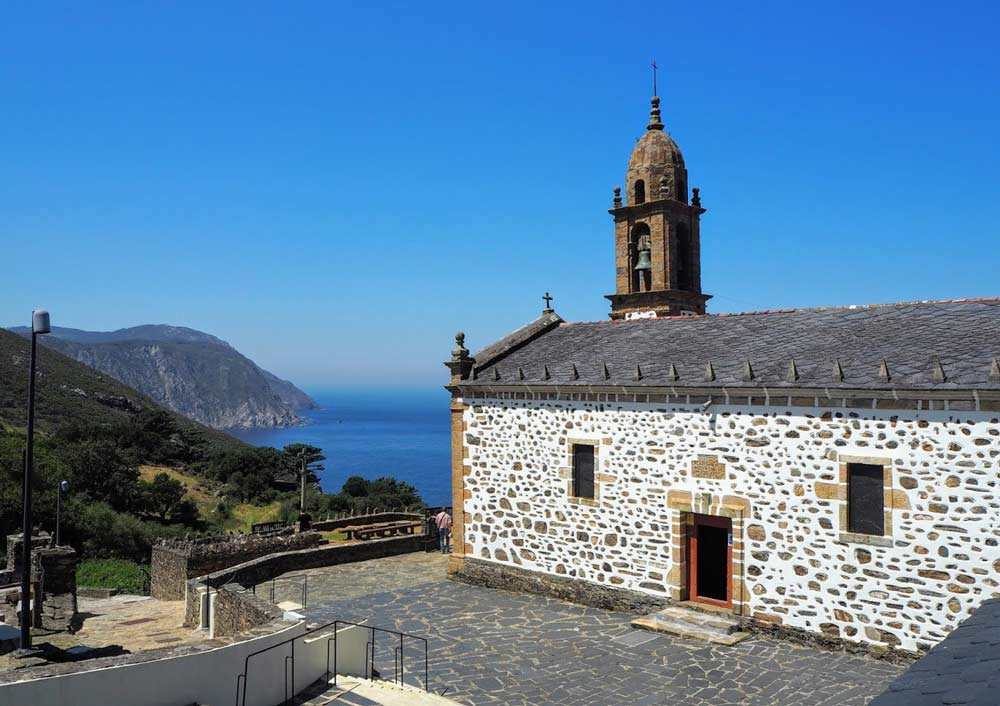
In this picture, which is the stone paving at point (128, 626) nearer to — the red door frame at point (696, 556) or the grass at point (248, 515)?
the red door frame at point (696, 556)

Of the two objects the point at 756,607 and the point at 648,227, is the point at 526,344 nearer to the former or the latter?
the point at 648,227

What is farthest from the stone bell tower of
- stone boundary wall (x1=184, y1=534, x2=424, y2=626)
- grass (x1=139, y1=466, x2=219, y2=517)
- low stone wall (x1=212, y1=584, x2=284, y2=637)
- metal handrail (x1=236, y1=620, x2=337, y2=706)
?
grass (x1=139, y1=466, x2=219, y2=517)

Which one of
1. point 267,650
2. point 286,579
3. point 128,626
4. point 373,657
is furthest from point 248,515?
point 267,650

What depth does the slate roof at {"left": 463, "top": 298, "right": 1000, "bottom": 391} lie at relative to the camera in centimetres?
1360

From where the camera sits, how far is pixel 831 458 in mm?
14016

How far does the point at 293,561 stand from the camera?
21688 mm

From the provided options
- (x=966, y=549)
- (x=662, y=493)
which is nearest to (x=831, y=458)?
(x=966, y=549)

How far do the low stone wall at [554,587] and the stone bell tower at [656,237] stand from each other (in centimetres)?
905

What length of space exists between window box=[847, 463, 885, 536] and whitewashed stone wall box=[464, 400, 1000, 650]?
0.22m

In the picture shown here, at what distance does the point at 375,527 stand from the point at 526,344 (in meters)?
8.95

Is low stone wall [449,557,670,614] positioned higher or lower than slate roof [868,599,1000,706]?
lower

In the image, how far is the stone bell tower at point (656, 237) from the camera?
23.8m

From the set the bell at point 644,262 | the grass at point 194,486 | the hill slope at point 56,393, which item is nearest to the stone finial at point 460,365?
the bell at point 644,262

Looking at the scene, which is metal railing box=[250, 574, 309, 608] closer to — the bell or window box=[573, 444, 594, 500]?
window box=[573, 444, 594, 500]
